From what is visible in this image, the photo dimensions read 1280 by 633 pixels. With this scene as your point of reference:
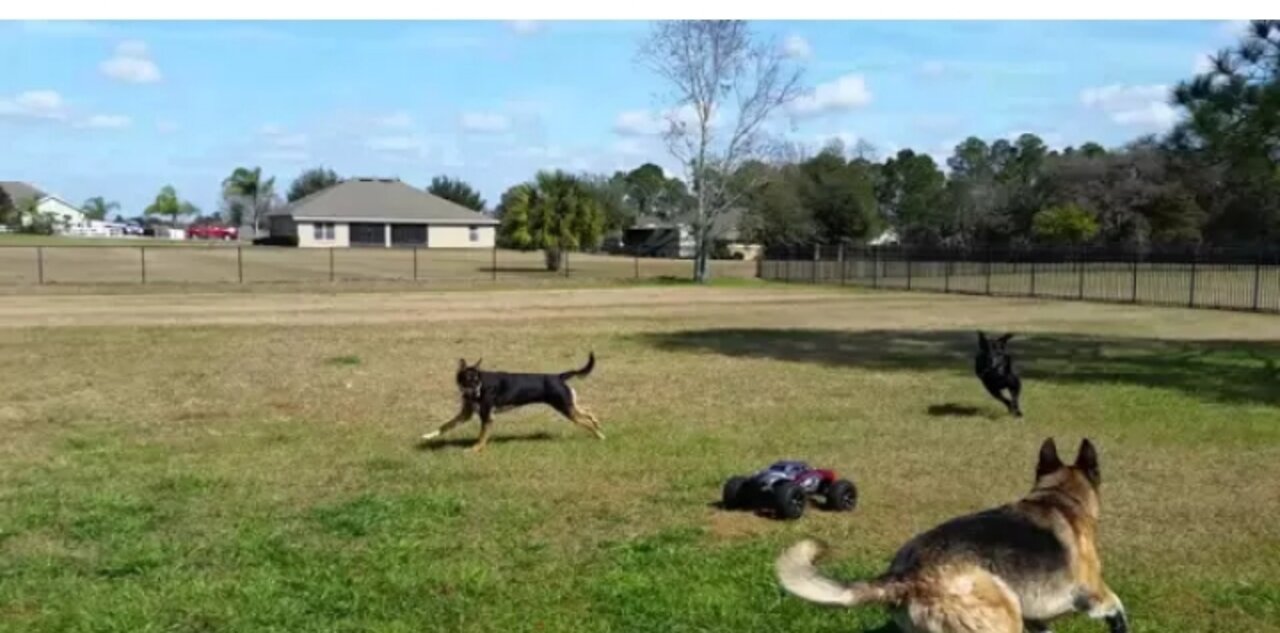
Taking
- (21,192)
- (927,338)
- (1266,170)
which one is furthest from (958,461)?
(21,192)

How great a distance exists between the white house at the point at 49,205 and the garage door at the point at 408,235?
63.6 meters

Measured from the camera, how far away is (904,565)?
3.89 metres

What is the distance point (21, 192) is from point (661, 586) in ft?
524

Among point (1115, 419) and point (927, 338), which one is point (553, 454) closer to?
point (1115, 419)

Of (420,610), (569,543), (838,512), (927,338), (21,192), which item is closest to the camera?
(420,610)

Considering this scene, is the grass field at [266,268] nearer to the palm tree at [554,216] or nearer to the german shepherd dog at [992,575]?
the palm tree at [554,216]

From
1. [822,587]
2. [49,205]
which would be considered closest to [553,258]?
[822,587]

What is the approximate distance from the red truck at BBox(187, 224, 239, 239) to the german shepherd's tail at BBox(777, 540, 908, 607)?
126 metres

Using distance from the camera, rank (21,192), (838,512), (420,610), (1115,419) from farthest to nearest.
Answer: (21,192)
(1115,419)
(838,512)
(420,610)

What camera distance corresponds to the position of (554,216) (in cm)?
5434

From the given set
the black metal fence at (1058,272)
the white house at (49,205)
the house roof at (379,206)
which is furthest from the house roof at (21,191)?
the black metal fence at (1058,272)

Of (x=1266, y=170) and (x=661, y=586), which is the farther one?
(x=1266, y=170)

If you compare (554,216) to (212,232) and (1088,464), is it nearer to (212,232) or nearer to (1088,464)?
(1088,464)

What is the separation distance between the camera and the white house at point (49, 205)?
449 feet
